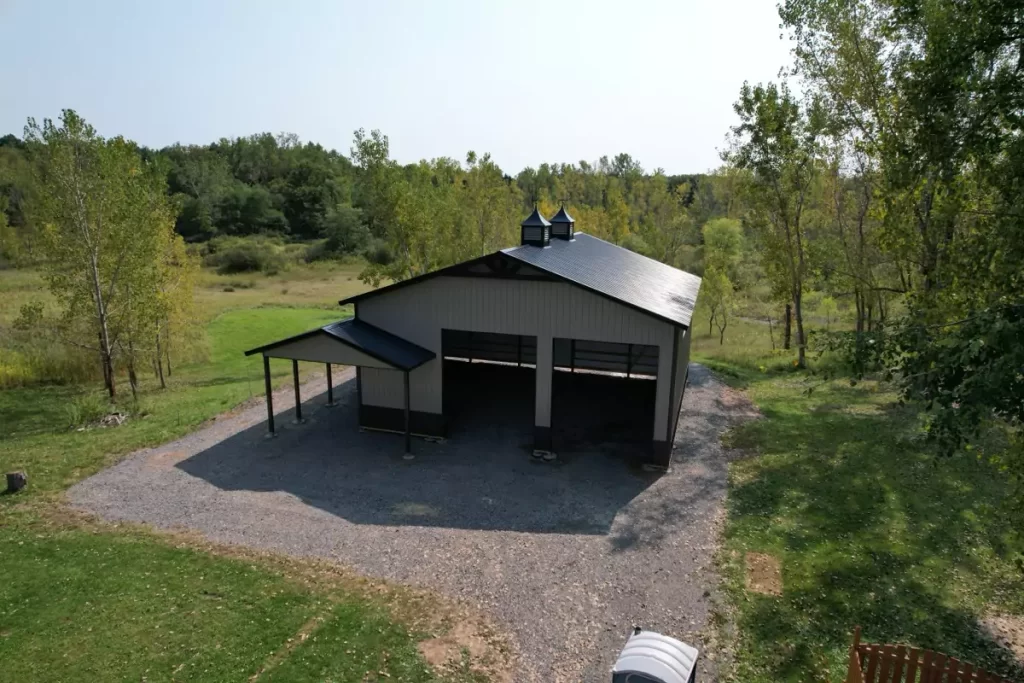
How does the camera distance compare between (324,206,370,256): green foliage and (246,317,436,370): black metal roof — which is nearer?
(246,317,436,370): black metal roof

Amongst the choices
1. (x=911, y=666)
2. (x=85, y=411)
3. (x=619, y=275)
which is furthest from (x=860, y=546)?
(x=85, y=411)

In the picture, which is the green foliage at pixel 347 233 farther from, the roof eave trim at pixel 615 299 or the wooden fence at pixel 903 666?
the wooden fence at pixel 903 666

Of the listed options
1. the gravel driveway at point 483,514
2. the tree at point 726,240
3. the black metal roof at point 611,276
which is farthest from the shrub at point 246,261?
the gravel driveway at point 483,514

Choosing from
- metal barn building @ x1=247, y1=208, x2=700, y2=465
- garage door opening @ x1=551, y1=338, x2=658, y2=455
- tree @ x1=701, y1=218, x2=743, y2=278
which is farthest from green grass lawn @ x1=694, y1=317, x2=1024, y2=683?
tree @ x1=701, y1=218, x2=743, y2=278

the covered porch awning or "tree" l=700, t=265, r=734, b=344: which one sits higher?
the covered porch awning

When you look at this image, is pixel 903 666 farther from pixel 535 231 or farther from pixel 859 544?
pixel 535 231

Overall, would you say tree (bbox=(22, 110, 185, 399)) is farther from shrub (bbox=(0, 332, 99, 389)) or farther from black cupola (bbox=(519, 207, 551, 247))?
black cupola (bbox=(519, 207, 551, 247))
